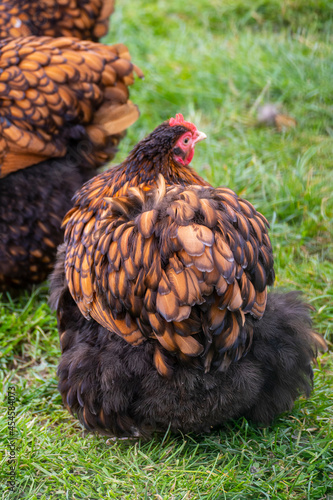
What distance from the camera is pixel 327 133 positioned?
4.39 m

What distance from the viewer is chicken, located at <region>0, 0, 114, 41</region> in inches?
146

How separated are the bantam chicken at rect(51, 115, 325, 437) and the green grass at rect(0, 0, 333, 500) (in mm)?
150

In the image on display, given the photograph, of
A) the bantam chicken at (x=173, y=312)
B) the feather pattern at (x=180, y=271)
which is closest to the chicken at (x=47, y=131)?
the bantam chicken at (x=173, y=312)

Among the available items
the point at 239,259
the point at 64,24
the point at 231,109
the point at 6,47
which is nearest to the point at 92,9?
the point at 64,24

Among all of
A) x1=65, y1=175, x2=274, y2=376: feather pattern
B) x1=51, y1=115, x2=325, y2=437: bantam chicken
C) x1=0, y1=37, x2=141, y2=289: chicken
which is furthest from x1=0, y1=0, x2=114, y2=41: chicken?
x1=65, y1=175, x2=274, y2=376: feather pattern

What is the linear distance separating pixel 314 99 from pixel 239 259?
2804mm

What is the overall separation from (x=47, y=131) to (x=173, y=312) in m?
1.58

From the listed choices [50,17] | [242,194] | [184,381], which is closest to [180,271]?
[184,381]

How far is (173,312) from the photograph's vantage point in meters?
2.11

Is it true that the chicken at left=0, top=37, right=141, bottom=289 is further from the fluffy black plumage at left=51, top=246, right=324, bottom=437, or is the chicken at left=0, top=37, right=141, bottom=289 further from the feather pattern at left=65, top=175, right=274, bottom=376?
the feather pattern at left=65, top=175, right=274, bottom=376

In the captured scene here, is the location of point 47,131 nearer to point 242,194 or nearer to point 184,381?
point 242,194

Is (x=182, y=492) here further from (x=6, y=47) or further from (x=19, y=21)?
(x=19, y=21)

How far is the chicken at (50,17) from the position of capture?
3697 mm

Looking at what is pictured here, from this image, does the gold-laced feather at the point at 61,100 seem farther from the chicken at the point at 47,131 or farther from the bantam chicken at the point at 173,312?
the bantam chicken at the point at 173,312
